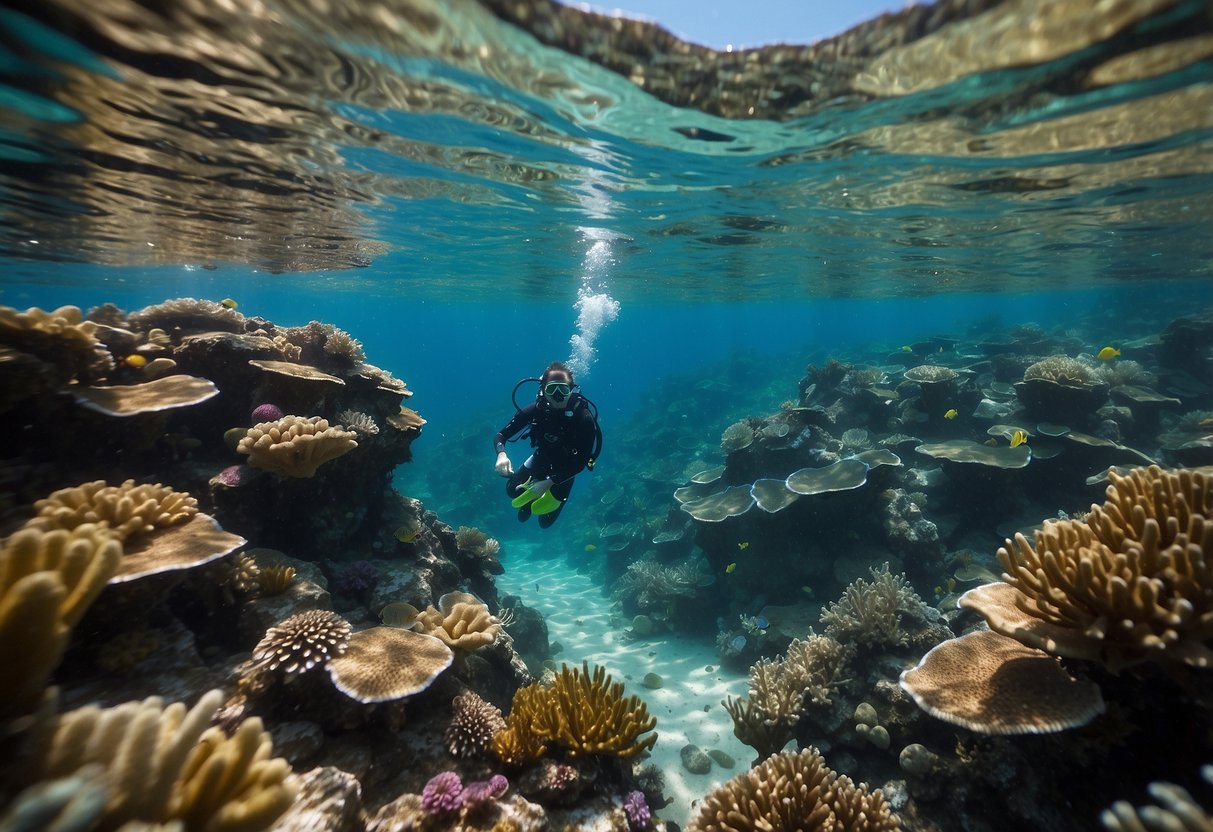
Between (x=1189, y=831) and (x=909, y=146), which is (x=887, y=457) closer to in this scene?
(x=909, y=146)

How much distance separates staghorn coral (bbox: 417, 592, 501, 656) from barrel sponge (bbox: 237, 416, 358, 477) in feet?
7.21

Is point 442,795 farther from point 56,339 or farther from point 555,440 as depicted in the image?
point 555,440

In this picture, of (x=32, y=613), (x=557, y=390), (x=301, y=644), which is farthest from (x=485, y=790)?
(x=557, y=390)


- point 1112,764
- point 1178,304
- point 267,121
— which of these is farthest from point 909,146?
point 1178,304

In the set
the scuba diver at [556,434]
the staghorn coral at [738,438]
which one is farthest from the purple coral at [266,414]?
the staghorn coral at [738,438]

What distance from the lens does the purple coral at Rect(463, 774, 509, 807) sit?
3.58 meters

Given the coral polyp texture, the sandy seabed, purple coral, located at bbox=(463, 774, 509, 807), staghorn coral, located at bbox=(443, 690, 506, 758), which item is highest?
the coral polyp texture

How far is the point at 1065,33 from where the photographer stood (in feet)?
22.5

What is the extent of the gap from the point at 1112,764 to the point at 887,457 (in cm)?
845

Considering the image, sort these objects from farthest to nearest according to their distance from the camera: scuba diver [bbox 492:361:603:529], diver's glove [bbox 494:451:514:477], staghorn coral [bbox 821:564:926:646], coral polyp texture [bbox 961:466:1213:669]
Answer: scuba diver [bbox 492:361:603:529] → diver's glove [bbox 494:451:514:477] → staghorn coral [bbox 821:564:926:646] → coral polyp texture [bbox 961:466:1213:669]

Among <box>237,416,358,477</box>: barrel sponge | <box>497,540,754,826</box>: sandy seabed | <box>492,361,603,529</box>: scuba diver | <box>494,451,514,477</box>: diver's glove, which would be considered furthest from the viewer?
<box>492,361,603,529</box>: scuba diver

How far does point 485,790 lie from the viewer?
3643 mm

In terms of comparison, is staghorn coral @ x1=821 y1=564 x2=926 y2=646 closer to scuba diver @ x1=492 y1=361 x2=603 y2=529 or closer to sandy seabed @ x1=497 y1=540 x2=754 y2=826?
sandy seabed @ x1=497 y1=540 x2=754 y2=826

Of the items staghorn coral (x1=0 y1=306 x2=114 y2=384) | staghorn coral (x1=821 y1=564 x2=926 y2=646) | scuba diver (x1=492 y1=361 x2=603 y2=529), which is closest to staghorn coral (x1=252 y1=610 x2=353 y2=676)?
staghorn coral (x1=0 y1=306 x2=114 y2=384)
